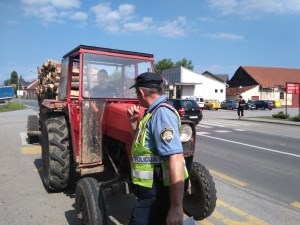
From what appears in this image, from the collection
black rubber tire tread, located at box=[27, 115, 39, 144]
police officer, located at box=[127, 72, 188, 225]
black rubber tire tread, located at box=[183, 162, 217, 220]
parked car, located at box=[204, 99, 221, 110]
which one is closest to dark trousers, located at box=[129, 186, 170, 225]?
police officer, located at box=[127, 72, 188, 225]

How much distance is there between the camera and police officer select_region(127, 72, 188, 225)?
2.52 meters

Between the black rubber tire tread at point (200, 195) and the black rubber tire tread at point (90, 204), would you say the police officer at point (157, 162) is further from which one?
the black rubber tire tread at point (200, 195)

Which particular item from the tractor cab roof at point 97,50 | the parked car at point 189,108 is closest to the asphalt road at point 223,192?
the tractor cab roof at point 97,50

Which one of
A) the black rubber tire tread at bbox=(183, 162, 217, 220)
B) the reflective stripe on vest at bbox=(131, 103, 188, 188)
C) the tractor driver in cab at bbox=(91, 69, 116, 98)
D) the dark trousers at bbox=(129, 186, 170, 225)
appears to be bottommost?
the black rubber tire tread at bbox=(183, 162, 217, 220)

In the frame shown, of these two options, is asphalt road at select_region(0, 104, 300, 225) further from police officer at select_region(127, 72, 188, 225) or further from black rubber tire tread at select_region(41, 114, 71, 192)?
police officer at select_region(127, 72, 188, 225)

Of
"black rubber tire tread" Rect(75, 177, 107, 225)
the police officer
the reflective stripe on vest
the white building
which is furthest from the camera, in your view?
the white building

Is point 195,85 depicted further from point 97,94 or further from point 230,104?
point 97,94

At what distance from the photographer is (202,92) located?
60.2 meters

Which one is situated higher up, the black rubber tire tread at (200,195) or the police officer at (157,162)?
the police officer at (157,162)

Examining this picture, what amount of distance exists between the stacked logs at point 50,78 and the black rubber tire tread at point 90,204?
5174 mm

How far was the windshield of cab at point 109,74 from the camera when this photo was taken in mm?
4957

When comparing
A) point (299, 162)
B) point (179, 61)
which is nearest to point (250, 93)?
point (179, 61)

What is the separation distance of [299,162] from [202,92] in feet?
169

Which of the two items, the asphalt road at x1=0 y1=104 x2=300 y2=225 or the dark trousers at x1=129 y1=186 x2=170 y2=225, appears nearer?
the dark trousers at x1=129 y1=186 x2=170 y2=225
